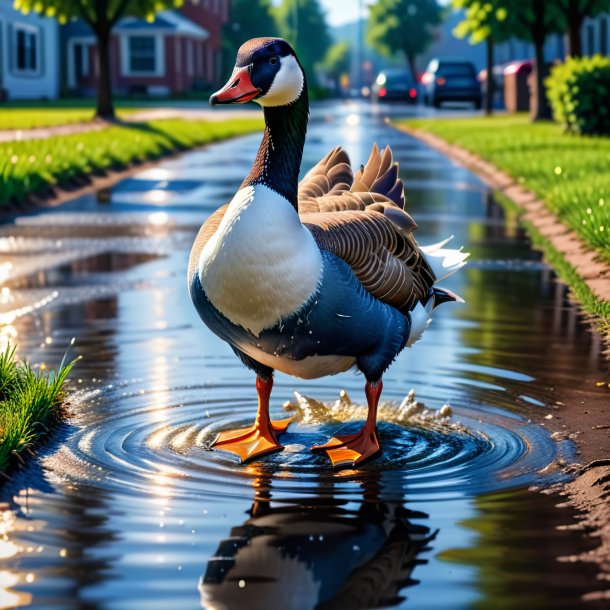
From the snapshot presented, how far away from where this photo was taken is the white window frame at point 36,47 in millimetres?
56694

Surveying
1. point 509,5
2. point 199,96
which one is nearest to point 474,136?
point 509,5

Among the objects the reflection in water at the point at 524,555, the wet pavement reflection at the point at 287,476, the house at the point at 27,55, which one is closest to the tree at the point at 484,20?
the house at the point at 27,55

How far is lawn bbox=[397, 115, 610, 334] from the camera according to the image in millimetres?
12211

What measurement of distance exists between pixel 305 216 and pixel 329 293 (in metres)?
0.67

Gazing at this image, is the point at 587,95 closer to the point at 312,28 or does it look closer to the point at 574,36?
the point at 574,36

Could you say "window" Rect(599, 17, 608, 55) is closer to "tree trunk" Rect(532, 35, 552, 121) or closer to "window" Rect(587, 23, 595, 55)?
"window" Rect(587, 23, 595, 55)

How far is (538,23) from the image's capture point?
123 feet

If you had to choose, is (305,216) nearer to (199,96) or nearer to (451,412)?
(451,412)

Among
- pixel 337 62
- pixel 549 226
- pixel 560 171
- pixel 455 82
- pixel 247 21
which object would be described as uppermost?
pixel 247 21

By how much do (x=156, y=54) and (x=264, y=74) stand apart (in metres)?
69.5

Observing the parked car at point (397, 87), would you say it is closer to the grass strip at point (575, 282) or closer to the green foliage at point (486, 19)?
the green foliage at point (486, 19)

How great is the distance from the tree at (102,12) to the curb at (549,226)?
11861 mm

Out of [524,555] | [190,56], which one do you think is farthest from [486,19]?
[190,56]

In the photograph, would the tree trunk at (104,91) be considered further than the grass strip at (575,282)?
Yes
